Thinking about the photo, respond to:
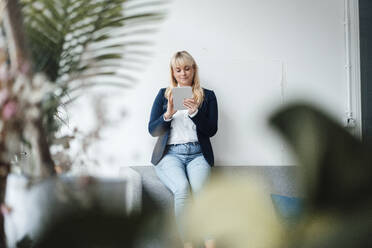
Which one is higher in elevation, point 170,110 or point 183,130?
point 170,110

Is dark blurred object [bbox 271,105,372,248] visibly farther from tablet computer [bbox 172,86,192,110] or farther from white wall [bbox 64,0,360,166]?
white wall [bbox 64,0,360,166]

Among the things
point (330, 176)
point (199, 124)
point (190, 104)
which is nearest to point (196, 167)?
point (199, 124)

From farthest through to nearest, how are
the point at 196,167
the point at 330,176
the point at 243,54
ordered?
the point at 243,54 < the point at 196,167 < the point at 330,176

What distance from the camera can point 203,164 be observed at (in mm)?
2381

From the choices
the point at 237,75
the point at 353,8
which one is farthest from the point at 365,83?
the point at 237,75

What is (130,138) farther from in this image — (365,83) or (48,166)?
(48,166)

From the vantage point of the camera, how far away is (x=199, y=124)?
246 cm

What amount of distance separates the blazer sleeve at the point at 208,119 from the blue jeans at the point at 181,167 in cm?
11

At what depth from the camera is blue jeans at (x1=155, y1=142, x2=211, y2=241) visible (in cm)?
228

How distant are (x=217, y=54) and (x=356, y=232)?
300cm

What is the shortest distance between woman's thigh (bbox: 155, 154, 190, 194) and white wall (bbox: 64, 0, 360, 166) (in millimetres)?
432

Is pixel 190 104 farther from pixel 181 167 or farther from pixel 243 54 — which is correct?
pixel 243 54

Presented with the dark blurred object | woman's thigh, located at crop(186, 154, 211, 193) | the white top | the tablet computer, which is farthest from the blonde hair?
the dark blurred object

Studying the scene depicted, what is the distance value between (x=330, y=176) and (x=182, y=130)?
2.46m
